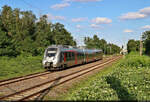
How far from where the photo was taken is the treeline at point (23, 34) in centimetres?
3506

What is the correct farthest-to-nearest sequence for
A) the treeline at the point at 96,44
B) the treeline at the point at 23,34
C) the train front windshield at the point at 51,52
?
1. the treeline at the point at 96,44
2. the treeline at the point at 23,34
3. the train front windshield at the point at 51,52

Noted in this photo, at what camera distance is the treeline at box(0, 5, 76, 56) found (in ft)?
115

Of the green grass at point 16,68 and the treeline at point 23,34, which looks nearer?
the green grass at point 16,68

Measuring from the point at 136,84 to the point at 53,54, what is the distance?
12275 millimetres

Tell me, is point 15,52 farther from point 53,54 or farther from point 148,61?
point 148,61

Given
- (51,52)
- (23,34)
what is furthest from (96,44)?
(51,52)

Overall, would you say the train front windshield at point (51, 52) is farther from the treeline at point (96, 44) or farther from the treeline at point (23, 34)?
the treeline at point (96, 44)

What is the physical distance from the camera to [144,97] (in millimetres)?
8359

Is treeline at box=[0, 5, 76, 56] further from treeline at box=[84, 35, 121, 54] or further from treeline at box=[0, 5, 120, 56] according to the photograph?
treeline at box=[84, 35, 121, 54]

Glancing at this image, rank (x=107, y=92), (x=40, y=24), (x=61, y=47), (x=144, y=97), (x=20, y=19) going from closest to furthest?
(x=144, y=97) < (x=107, y=92) < (x=61, y=47) < (x=20, y=19) < (x=40, y=24)

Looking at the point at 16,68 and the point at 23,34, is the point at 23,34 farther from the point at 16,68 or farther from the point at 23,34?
the point at 16,68

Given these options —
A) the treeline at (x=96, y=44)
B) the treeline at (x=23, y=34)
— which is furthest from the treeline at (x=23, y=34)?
the treeline at (x=96, y=44)

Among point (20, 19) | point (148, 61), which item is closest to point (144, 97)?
point (148, 61)

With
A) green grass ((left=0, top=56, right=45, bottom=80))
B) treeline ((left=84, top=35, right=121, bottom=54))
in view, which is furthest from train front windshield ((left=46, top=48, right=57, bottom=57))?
treeline ((left=84, top=35, right=121, bottom=54))
